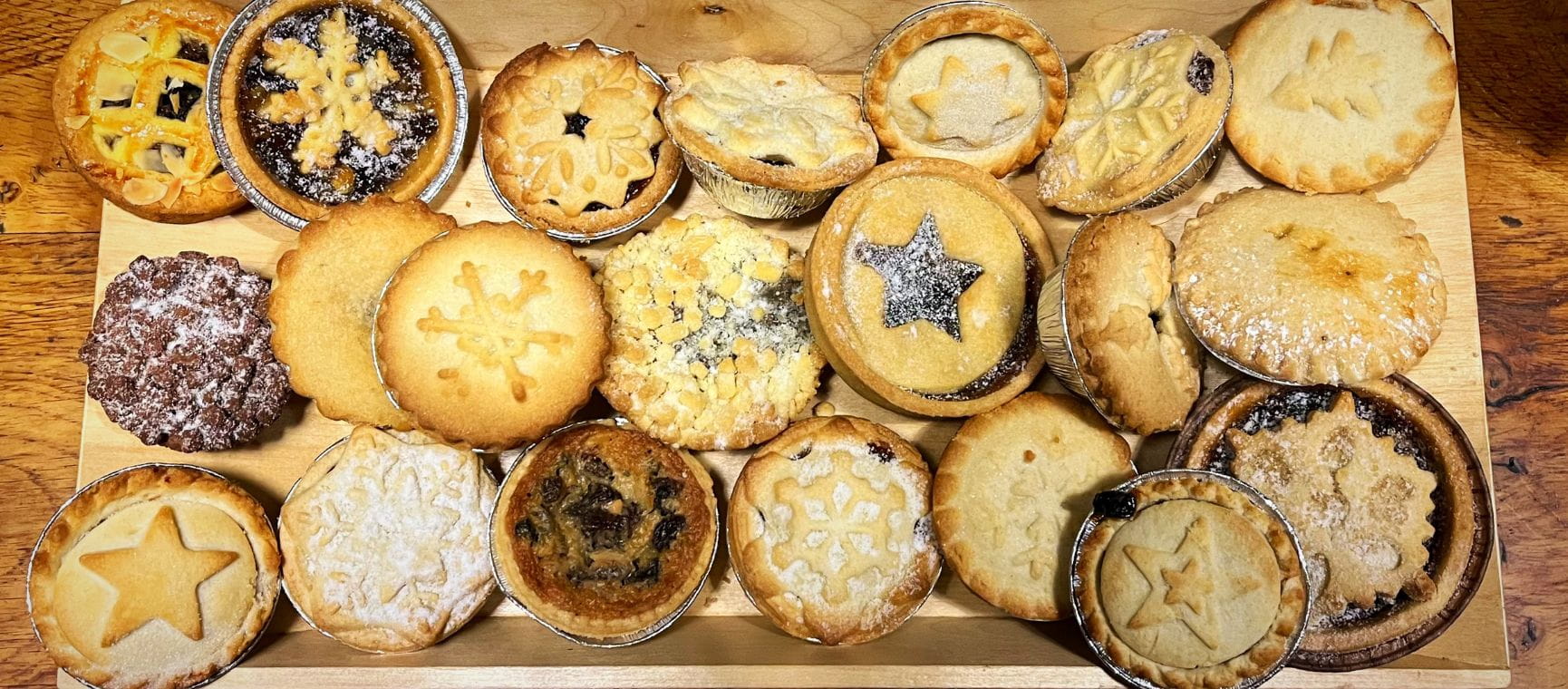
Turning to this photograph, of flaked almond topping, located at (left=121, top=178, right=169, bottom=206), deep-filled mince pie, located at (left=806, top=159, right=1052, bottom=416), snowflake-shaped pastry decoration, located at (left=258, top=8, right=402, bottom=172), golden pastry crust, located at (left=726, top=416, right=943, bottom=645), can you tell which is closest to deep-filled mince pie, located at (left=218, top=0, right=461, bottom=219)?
snowflake-shaped pastry decoration, located at (left=258, top=8, right=402, bottom=172)

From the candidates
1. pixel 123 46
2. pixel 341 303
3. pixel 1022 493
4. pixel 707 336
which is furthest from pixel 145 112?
pixel 1022 493

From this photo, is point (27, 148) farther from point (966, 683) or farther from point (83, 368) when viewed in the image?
point (966, 683)

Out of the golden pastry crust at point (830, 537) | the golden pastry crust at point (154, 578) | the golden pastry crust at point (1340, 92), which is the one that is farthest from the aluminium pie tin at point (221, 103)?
the golden pastry crust at point (1340, 92)

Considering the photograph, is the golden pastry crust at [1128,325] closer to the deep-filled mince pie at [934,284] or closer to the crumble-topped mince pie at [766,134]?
the deep-filled mince pie at [934,284]

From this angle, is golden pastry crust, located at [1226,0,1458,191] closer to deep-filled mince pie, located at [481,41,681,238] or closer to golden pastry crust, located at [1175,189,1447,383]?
golden pastry crust, located at [1175,189,1447,383]

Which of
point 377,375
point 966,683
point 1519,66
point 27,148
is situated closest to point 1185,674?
point 966,683

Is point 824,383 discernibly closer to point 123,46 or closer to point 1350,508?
point 1350,508

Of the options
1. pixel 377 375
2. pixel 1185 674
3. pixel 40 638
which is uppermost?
pixel 377 375
